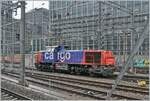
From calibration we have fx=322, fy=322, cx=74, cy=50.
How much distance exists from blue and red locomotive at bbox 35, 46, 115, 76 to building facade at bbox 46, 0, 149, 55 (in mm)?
2511

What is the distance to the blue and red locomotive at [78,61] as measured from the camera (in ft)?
85.7

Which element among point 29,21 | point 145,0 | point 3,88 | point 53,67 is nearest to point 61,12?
point 29,21

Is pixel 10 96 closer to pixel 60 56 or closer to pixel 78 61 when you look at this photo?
pixel 78 61

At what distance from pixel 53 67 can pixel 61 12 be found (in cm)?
587

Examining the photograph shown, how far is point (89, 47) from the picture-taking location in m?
37.3

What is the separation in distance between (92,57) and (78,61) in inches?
70.8

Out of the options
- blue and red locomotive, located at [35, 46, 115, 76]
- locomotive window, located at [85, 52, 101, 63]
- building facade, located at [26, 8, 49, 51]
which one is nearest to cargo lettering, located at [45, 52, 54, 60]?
blue and red locomotive, located at [35, 46, 115, 76]

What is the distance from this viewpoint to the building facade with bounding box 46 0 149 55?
33531 mm

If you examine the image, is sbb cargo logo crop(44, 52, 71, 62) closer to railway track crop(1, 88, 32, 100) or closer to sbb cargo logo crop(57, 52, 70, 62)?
sbb cargo logo crop(57, 52, 70, 62)

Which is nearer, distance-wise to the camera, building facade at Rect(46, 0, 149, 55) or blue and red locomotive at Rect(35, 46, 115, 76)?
blue and red locomotive at Rect(35, 46, 115, 76)

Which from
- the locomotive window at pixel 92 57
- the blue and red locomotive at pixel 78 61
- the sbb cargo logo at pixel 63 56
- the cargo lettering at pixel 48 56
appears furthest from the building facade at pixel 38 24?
the locomotive window at pixel 92 57

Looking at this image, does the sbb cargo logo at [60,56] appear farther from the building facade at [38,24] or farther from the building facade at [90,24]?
the building facade at [38,24]

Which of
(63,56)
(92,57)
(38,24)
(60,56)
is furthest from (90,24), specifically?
(92,57)

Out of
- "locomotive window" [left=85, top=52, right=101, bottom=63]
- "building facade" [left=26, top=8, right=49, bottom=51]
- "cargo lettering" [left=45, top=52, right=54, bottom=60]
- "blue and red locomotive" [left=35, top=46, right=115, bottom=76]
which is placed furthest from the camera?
"cargo lettering" [left=45, top=52, right=54, bottom=60]
